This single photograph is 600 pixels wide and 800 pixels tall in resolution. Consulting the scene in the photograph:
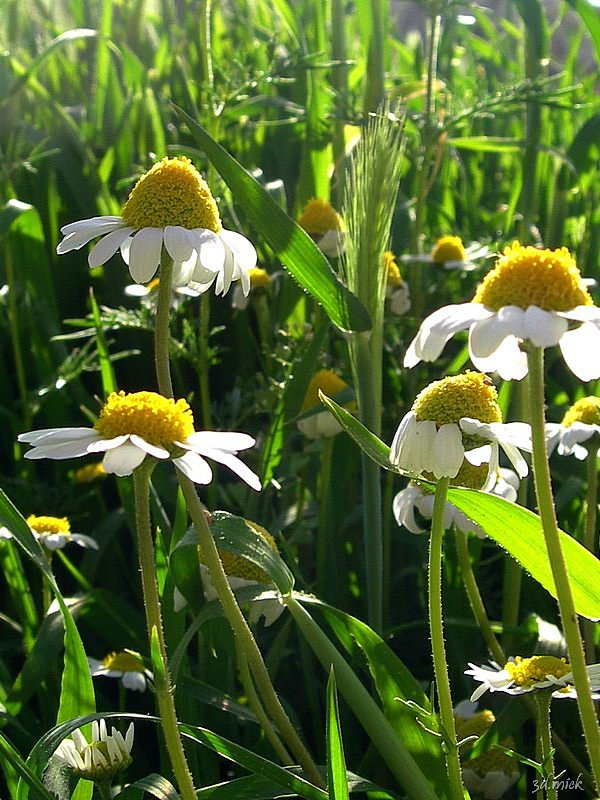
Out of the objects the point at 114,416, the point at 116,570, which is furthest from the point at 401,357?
the point at 114,416

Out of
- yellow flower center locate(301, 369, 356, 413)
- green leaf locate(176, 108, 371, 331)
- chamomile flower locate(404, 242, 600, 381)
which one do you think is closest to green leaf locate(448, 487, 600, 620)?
chamomile flower locate(404, 242, 600, 381)

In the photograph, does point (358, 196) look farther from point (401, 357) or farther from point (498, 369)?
point (401, 357)

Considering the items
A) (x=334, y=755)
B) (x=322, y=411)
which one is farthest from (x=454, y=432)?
(x=322, y=411)

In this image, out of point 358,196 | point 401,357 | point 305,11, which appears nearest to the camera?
point 358,196

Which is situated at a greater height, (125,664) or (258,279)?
(258,279)

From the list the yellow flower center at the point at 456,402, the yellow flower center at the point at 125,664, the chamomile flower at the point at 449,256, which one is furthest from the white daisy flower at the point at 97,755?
the chamomile flower at the point at 449,256

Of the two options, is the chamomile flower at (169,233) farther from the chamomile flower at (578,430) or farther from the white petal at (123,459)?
the chamomile flower at (578,430)

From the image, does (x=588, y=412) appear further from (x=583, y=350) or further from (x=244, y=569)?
(x=583, y=350)
